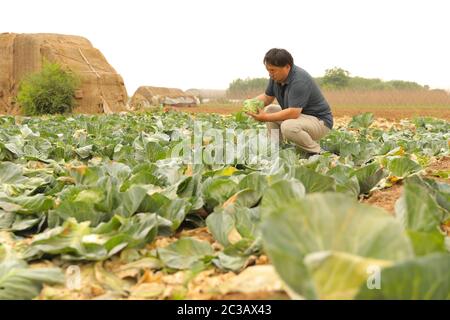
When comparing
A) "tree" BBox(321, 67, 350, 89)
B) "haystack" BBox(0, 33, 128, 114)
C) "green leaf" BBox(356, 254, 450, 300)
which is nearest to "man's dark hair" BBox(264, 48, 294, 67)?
"green leaf" BBox(356, 254, 450, 300)

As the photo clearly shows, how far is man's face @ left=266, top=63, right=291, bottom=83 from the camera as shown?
4801 millimetres

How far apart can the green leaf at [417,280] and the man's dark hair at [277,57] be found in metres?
3.77

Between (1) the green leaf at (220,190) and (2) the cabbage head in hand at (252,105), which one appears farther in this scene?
(2) the cabbage head in hand at (252,105)

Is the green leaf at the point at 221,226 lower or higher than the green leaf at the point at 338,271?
lower

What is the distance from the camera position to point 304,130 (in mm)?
5145

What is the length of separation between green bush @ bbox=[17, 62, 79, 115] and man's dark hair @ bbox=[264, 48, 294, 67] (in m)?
16.4

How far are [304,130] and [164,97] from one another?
86.4 feet

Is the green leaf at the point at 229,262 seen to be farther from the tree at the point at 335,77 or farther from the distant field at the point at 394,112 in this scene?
the tree at the point at 335,77

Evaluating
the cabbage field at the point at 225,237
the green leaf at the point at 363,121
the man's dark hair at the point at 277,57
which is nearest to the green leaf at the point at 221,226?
the cabbage field at the point at 225,237

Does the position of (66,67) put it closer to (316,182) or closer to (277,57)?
(277,57)

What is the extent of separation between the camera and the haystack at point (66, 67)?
2100cm

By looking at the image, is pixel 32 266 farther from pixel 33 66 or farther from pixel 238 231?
pixel 33 66

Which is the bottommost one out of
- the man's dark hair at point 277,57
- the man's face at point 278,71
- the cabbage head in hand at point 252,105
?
the cabbage head in hand at point 252,105
